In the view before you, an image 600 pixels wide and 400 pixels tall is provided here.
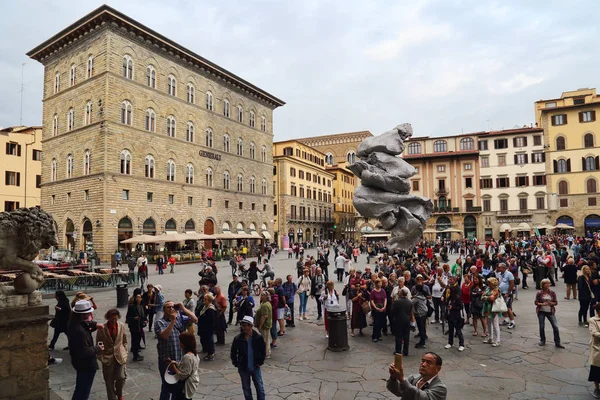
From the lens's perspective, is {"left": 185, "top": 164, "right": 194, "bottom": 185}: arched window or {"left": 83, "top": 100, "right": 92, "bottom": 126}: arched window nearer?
{"left": 83, "top": 100, "right": 92, "bottom": 126}: arched window

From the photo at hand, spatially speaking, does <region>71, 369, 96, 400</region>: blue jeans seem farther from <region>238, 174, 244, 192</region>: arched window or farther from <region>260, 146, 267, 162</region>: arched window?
<region>260, 146, 267, 162</region>: arched window

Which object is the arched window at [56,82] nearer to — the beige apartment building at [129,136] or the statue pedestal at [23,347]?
the beige apartment building at [129,136]

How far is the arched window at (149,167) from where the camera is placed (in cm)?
3509

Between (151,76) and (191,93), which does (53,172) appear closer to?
(151,76)

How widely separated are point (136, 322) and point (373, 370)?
462 cm

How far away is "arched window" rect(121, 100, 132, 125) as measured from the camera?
33.5m

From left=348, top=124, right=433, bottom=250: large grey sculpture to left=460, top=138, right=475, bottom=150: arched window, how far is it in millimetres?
41396

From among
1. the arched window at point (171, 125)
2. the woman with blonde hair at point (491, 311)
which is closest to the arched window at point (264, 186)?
the arched window at point (171, 125)

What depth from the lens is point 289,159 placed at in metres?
56.3

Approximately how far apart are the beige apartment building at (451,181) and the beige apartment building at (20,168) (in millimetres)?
46889

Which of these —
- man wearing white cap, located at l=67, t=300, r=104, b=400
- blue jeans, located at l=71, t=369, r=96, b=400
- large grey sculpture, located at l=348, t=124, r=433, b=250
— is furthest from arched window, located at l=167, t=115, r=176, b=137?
blue jeans, located at l=71, t=369, r=96, b=400

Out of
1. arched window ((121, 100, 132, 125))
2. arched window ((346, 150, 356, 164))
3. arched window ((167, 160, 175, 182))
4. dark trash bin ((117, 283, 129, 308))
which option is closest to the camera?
dark trash bin ((117, 283, 129, 308))

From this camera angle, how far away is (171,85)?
3847 cm

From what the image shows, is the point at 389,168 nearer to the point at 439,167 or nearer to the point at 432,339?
the point at 432,339
